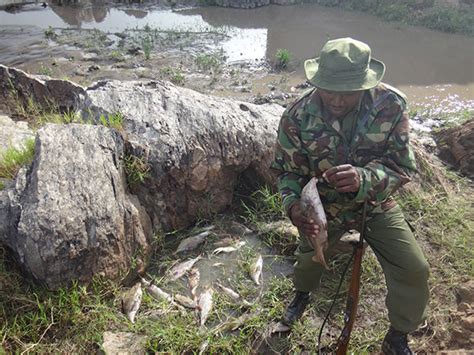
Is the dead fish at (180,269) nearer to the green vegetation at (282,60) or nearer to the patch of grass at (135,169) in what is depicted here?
the patch of grass at (135,169)

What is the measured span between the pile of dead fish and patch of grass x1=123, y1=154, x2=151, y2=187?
72 cm

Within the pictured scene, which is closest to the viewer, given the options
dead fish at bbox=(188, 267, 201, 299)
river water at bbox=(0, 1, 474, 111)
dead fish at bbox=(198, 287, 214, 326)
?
dead fish at bbox=(198, 287, 214, 326)

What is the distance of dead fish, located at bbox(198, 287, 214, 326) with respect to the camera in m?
3.09

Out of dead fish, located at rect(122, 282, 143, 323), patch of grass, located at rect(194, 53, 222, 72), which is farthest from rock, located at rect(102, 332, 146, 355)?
patch of grass, located at rect(194, 53, 222, 72)

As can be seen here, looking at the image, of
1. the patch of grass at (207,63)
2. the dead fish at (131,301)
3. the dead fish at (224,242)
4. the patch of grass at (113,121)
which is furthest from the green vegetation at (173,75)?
the dead fish at (131,301)

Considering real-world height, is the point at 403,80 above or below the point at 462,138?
below

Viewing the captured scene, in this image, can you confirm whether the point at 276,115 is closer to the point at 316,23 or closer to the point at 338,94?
the point at 338,94

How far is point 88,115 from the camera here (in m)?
3.81

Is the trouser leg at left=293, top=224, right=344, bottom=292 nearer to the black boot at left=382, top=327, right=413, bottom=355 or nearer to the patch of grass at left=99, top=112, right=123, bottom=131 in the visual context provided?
the black boot at left=382, top=327, right=413, bottom=355

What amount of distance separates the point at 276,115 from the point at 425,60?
24.7 ft

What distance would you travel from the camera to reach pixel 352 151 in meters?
2.54

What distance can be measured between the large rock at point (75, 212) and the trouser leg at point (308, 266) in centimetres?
132

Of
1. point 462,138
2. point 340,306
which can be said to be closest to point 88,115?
point 340,306

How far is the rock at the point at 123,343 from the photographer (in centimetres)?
276
